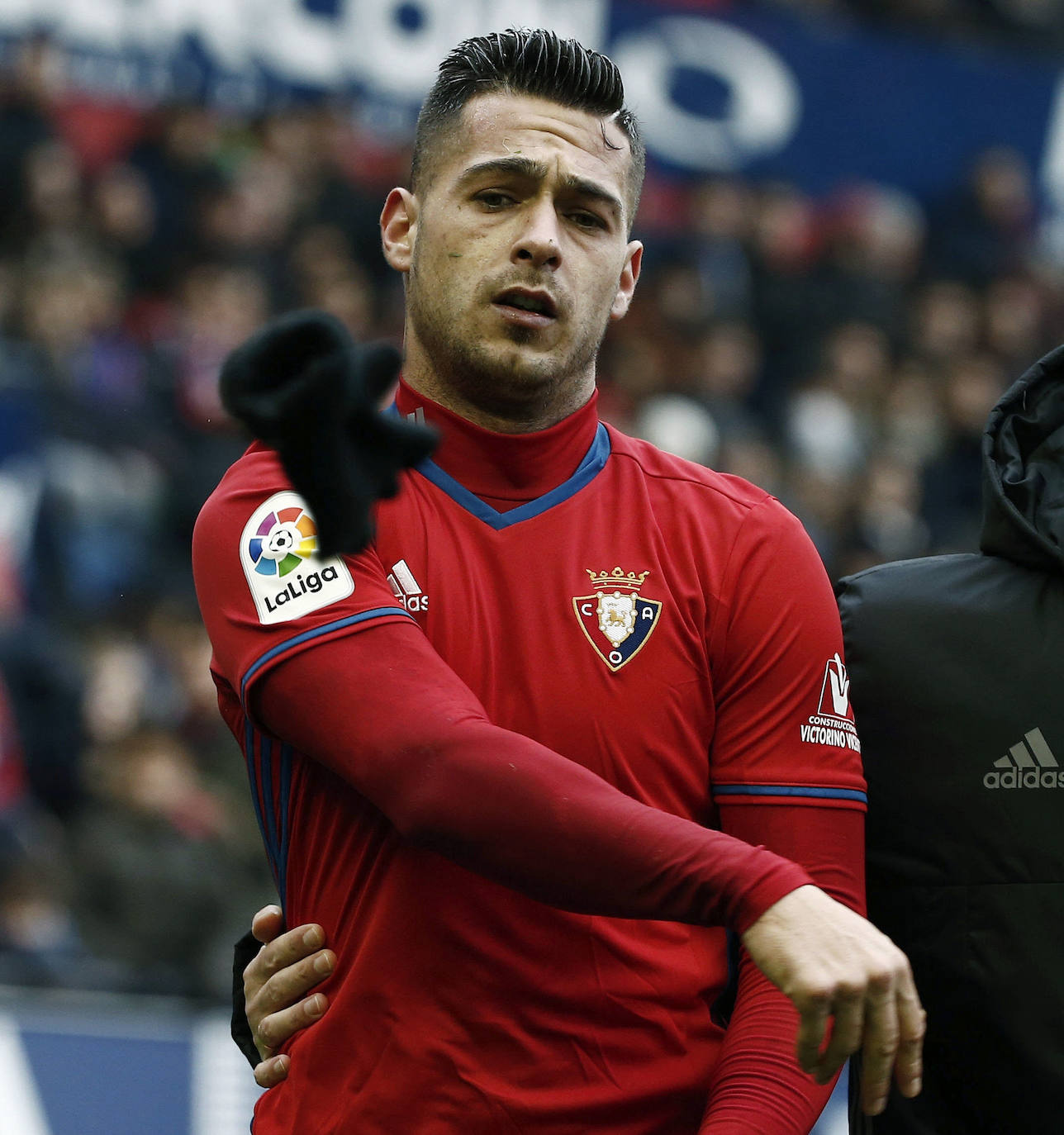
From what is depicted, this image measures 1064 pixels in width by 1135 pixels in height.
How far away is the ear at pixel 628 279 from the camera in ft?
9.83

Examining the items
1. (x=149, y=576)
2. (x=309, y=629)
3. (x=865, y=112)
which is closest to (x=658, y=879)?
(x=309, y=629)

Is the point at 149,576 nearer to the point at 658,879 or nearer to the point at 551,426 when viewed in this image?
→ the point at 551,426

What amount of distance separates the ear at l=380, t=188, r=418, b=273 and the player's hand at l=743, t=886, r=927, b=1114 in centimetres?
133

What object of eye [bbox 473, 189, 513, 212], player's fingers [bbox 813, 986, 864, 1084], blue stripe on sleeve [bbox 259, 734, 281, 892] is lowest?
blue stripe on sleeve [bbox 259, 734, 281, 892]

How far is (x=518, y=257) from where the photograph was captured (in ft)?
9.05

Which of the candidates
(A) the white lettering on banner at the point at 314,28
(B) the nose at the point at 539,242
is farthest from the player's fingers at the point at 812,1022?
(A) the white lettering on banner at the point at 314,28

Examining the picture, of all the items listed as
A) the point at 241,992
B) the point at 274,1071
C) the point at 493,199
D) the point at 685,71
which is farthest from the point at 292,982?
the point at 685,71

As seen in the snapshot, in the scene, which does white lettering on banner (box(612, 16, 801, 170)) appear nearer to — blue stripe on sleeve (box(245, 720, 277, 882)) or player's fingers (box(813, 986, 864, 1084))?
blue stripe on sleeve (box(245, 720, 277, 882))

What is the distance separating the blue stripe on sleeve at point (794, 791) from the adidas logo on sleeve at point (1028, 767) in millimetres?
197

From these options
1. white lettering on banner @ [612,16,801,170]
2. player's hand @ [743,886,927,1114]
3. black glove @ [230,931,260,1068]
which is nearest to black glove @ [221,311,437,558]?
player's hand @ [743,886,927,1114]

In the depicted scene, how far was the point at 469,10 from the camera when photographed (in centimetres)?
1081

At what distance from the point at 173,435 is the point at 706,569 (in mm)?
6002

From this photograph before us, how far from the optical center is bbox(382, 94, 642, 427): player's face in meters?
2.77

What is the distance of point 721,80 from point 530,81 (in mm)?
8924
